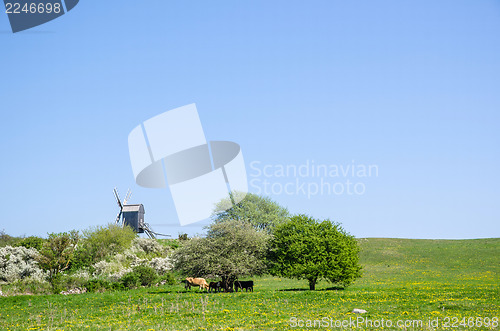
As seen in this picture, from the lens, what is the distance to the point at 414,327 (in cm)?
2000

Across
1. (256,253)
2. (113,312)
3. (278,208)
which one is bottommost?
(113,312)

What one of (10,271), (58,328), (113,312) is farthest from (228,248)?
(10,271)

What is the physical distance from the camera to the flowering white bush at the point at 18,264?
189ft

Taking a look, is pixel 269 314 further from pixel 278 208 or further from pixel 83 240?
pixel 278 208

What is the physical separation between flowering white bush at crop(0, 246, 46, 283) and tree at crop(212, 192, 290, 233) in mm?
28824

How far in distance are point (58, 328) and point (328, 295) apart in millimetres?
→ 18967

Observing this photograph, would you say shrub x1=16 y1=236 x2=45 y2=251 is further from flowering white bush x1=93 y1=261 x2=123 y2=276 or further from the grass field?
the grass field

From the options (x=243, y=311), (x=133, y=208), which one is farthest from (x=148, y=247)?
(x=243, y=311)

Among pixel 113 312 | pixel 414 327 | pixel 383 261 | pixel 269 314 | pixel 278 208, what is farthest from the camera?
pixel 278 208

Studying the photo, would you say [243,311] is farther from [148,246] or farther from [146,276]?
[148,246]

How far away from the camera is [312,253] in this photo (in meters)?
45.1

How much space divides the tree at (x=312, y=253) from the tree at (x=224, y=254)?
1736 millimetres

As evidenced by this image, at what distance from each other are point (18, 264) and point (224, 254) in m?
31.4

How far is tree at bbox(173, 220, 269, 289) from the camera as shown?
1684 inches
